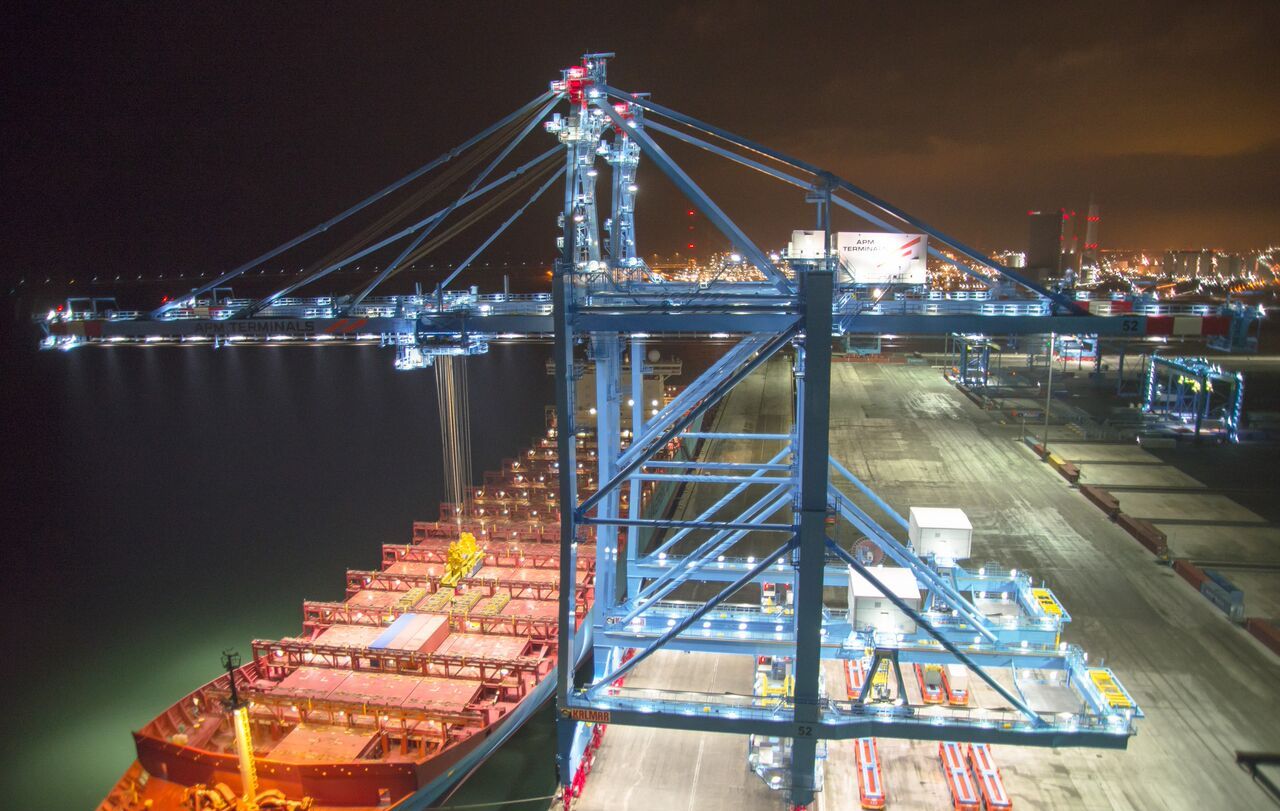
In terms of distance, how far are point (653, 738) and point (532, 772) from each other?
8.94ft

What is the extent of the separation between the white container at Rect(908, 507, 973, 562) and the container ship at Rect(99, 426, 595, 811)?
22.9 feet

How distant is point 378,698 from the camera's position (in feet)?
46.9

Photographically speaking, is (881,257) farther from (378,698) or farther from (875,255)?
(378,698)

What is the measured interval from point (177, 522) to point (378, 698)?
2354cm

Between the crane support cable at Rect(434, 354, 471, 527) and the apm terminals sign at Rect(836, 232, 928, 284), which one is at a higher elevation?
the apm terminals sign at Rect(836, 232, 928, 284)

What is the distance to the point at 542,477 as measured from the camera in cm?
2956

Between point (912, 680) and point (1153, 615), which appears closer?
point (912, 680)

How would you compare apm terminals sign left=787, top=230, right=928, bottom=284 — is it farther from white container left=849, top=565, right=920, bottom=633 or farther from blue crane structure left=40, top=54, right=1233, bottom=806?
white container left=849, top=565, right=920, bottom=633

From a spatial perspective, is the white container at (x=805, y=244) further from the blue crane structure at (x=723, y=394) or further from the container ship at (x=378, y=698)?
the container ship at (x=378, y=698)

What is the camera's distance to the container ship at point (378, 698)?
1243 cm

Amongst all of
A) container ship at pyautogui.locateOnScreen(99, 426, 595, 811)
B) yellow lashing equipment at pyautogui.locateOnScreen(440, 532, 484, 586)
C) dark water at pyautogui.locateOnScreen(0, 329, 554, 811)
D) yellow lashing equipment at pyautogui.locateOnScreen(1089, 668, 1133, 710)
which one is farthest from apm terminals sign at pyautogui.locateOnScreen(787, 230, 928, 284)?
yellow lashing equipment at pyautogui.locateOnScreen(440, 532, 484, 586)

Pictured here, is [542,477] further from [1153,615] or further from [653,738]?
[1153,615]

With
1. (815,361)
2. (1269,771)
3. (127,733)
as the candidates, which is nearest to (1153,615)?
(1269,771)

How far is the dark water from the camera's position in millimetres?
17562
